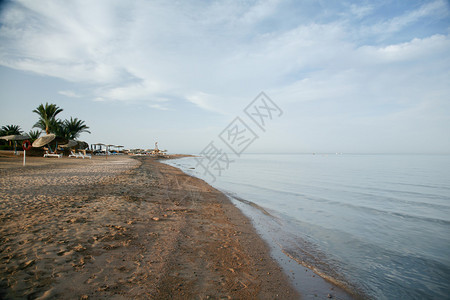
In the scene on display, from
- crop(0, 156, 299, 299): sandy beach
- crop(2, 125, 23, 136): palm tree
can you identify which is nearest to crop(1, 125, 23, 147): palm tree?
crop(2, 125, 23, 136): palm tree

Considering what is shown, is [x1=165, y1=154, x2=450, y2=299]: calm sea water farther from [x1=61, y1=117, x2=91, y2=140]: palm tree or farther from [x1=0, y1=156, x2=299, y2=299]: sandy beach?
[x1=61, y1=117, x2=91, y2=140]: palm tree

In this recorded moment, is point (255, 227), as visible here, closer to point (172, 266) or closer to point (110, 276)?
point (172, 266)

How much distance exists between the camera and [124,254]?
3748 millimetres

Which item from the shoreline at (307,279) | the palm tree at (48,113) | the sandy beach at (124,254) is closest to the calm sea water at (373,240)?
the shoreline at (307,279)

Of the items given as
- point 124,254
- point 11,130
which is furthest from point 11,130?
point 124,254

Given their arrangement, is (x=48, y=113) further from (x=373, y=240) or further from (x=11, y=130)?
(x=373, y=240)

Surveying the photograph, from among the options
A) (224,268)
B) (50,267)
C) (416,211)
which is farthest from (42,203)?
(416,211)

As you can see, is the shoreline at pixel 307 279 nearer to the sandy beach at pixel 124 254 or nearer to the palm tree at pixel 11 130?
the sandy beach at pixel 124 254

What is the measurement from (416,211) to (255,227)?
800cm

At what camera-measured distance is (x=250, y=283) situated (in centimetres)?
333

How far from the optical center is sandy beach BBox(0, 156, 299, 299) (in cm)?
284

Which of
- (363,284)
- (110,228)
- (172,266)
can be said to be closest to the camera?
(172,266)

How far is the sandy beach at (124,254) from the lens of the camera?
2.84m

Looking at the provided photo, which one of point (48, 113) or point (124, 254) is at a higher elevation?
point (48, 113)
